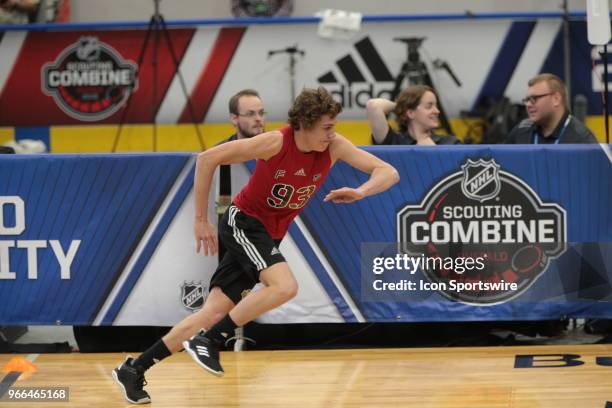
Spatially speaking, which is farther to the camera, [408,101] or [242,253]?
[408,101]

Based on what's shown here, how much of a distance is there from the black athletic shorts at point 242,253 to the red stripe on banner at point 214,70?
618 cm

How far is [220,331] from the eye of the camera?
5801 millimetres

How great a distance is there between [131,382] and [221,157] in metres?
1.39

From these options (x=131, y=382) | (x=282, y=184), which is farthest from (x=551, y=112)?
(x=131, y=382)

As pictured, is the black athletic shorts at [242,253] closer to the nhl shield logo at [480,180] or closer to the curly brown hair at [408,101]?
the nhl shield logo at [480,180]

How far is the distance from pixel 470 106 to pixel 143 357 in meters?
7.18

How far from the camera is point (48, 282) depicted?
23.3 ft

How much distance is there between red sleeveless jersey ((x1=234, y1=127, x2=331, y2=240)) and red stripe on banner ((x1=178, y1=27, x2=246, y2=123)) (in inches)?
245

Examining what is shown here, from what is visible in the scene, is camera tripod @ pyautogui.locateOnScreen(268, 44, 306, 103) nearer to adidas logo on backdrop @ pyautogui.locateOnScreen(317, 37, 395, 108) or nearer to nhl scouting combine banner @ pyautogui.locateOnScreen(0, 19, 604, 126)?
nhl scouting combine banner @ pyautogui.locateOnScreen(0, 19, 604, 126)

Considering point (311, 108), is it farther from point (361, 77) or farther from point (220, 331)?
point (361, 77)

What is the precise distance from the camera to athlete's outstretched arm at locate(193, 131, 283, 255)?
5781 mm

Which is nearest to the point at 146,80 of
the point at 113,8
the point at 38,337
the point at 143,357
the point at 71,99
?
the point at 71,99

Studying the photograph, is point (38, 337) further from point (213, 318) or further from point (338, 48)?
point (338, 48)

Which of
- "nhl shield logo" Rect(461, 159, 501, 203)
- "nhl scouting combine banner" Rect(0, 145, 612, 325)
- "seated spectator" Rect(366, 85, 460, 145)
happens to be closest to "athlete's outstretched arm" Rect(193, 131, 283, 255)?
"nhl scouting combine banner" Rect(0, 145, 612, 325)
